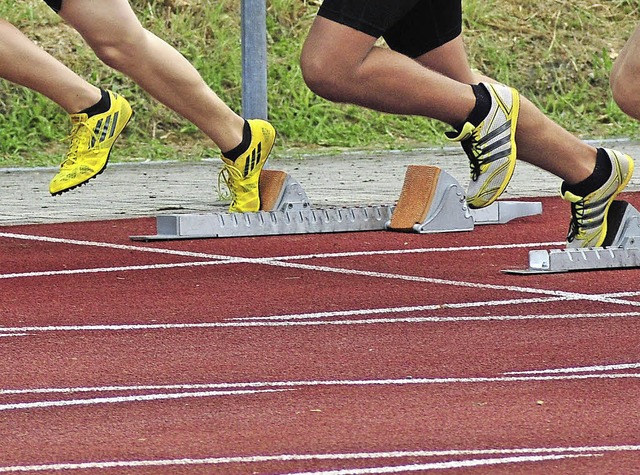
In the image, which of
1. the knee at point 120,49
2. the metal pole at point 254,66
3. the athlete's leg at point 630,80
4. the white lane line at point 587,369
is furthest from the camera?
the metal pole at point 254,66

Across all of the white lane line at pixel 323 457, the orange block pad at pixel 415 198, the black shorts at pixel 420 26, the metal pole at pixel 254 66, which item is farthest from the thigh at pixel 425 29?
the white lane line at pixel 323 457

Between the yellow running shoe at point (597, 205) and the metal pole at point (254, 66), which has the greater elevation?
the yellow running shoe at point (597, 205)

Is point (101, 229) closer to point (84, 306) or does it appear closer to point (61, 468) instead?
point (84, 306)

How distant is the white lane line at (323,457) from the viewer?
313 cm

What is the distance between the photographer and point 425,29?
239 inches

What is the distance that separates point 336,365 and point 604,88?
10756 mm

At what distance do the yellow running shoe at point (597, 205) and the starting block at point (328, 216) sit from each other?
4.29 ft

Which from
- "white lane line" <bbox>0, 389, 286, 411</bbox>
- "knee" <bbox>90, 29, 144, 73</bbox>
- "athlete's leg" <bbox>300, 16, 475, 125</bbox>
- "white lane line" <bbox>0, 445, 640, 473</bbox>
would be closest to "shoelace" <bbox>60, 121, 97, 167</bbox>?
"knee" <bbox>90, 29, 144, 73</bbox>

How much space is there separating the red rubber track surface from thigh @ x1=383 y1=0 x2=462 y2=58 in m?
0.83

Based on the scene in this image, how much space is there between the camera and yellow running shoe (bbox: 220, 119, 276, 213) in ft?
22.3

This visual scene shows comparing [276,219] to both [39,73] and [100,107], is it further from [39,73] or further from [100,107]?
[39,73]

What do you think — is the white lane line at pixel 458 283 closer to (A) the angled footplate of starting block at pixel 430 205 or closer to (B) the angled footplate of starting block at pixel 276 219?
(B) the angled footplate of starting block at pixel 276 219

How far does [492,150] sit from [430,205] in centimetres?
157

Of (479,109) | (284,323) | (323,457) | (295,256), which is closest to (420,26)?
(479,109)
